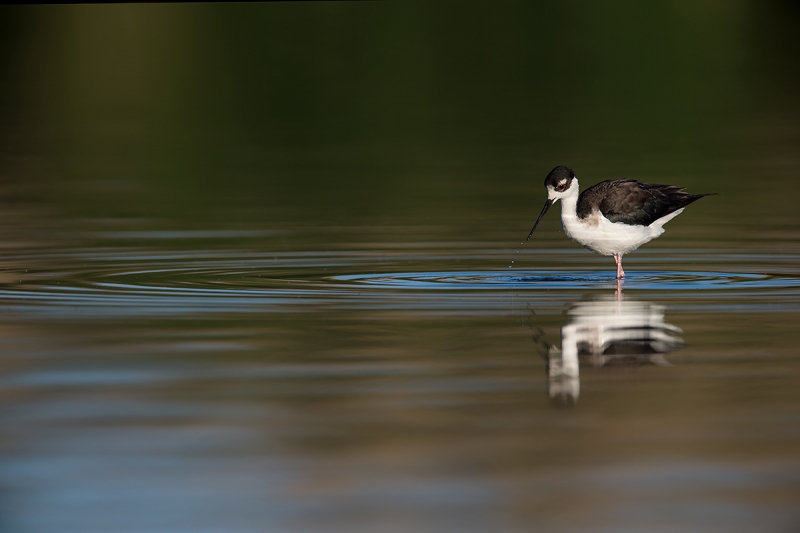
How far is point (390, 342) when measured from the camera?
37.7ft

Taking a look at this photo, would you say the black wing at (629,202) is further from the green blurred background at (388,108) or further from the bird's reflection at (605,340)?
the green blurred background at (388,108)

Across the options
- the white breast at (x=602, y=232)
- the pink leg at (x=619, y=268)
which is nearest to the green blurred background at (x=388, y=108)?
the white breast at (x=602, y=232)

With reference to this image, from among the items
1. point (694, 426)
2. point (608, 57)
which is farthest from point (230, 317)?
point (608, 57)

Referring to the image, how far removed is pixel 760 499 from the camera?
7.14 metres

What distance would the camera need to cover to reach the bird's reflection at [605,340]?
10.1 m

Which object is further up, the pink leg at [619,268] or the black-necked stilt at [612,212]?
the black-necked stilt at [612,212]

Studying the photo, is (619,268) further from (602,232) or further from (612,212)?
(612,212)

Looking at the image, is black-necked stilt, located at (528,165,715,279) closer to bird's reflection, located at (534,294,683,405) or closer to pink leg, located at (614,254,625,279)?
pink leg, located at (614,254,625,279)

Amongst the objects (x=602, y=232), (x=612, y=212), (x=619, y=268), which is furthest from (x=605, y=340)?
(x=612, y=212)

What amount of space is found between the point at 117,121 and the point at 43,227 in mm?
26703

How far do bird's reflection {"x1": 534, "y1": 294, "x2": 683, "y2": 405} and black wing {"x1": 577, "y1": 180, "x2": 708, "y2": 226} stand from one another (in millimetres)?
2287

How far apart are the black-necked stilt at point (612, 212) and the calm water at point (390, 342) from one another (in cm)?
41

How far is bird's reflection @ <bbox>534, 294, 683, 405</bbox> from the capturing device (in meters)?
10.1

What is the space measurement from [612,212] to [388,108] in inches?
1403
